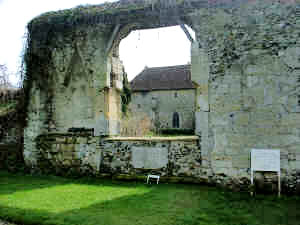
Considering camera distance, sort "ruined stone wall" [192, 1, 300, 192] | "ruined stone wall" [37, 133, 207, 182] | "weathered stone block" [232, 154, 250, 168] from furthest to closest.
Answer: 1. "ruined stone wall" [37, 133, 207, 182]
2. "weathered stone block" [232, 154, 250, 168]
3. "ruined stone wall" [192, 1, 300, 192]

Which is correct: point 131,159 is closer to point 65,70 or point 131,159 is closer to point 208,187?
point 208,187

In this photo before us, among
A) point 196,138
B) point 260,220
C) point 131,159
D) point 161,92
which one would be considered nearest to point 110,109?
point 131,159

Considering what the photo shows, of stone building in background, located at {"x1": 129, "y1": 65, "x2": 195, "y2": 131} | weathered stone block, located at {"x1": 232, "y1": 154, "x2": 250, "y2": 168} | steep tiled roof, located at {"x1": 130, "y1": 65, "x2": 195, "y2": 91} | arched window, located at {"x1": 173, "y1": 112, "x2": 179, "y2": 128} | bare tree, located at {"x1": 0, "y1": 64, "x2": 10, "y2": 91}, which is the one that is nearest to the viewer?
weathered stone block, located at {"x1": 232, "y1": 154, "x2": 250, "y2": 168}

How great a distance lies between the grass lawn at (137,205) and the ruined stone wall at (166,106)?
70.4 ft

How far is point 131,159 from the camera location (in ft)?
23.0

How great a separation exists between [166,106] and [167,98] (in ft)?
2.65

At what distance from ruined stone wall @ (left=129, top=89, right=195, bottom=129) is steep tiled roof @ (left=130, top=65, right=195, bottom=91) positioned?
0.51 metres

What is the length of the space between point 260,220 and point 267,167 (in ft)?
5.60

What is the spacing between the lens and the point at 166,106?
28609 millimetres

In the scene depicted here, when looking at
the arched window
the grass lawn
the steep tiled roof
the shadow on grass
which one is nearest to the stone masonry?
the grass lawn

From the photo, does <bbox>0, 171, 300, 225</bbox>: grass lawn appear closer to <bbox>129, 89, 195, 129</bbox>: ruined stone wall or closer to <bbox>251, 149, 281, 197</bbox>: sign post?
<bbox>251, 149, 281, 197</bbox>: sign post

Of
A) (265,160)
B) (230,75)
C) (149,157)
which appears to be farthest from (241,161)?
(149,157)

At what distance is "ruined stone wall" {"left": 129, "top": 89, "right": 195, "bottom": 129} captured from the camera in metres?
27.8

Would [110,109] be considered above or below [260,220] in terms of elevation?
above
